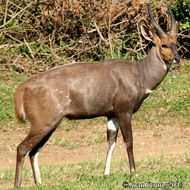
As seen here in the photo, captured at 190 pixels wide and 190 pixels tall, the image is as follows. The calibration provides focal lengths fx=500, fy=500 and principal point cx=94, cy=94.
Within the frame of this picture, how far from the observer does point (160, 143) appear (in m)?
8.66

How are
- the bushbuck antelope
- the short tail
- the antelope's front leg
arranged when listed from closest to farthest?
the bushbuck antelope < the short tail < the antelope's front leg

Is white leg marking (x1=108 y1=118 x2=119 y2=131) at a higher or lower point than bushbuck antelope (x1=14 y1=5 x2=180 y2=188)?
lower

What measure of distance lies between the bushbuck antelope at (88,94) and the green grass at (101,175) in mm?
334

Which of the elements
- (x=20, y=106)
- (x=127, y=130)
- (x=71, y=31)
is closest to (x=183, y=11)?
(x=71, y=31)

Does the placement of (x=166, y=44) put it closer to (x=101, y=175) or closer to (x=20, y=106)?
(x=101, y=175)

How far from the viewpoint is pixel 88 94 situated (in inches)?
244

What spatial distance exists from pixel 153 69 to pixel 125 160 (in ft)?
5.09

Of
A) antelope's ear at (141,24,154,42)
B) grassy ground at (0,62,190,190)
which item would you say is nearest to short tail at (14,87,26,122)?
grassy ground at (0,62,190,190)

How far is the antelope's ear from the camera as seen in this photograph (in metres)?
6.88

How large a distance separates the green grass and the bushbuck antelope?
334 mm

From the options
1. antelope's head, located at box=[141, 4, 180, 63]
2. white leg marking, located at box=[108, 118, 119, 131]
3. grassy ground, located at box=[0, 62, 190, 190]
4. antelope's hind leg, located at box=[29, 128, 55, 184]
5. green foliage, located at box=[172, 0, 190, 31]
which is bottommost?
grassy ground, located at box=[0, 62, 190, 190]

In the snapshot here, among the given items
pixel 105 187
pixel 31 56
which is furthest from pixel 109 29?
pixel 105 187

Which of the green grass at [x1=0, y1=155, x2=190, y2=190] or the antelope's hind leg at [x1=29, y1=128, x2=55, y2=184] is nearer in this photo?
the green grass at [x1=0, y1=155, x2=190, y2=190]

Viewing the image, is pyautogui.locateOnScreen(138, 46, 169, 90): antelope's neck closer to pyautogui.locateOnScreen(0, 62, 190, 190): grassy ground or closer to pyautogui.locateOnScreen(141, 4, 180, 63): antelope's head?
pyautogui.locateOnScreen(141, 4, 180, 63): antelope's head
